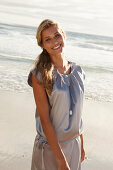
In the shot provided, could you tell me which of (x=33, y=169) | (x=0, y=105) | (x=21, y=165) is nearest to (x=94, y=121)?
(x=0, y=105)

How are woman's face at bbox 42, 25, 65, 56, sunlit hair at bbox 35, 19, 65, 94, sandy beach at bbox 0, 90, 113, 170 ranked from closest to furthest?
sunlit hair at bbox 35, 19, 65, 94 → woman's face at bbox 42, 25, 65, 56 → sandy beach at bbox 0, 90, 113, 170

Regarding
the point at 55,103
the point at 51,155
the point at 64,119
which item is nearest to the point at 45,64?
the point at 55,103

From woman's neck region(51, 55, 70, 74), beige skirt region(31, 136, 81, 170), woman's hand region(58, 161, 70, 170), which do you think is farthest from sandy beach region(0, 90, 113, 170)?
woman's neck region(51, 55, 70, 74)

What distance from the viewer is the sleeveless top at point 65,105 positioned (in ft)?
7.06

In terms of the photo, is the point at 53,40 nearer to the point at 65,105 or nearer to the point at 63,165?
the point at 65,105

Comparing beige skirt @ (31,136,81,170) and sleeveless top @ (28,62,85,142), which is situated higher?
sleeveless top @ (28,62,85,142)

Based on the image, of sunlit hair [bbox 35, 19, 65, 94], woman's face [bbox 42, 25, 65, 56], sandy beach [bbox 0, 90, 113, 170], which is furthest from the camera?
sandy beach [bbox 0, 90, 113, 170]

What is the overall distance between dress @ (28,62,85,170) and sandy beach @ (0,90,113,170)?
2.11m

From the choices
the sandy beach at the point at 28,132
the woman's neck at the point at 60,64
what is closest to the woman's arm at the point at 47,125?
the woman's neck at the point at 60,64

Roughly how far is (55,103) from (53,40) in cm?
44

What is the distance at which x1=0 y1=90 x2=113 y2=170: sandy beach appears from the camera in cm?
459

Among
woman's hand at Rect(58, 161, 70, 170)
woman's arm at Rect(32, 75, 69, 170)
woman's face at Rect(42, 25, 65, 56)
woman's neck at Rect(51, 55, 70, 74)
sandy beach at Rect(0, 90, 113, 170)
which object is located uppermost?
woman's face at Rect(42, 25, 65, 56)

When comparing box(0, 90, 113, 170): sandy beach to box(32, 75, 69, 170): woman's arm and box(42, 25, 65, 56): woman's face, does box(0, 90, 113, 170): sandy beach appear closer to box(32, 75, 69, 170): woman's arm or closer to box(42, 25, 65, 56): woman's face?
box(32, 75, 69, 170): woman's arm

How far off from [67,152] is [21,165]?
2.23 metres
